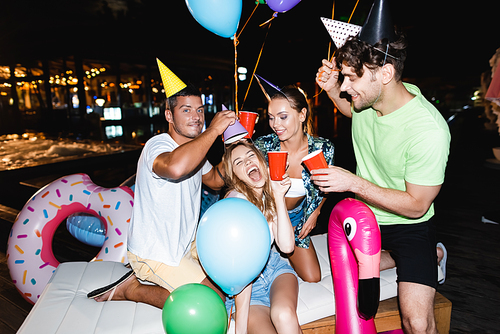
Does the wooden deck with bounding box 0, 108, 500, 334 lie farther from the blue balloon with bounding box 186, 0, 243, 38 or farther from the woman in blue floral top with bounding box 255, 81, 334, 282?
the blue balloon with bounding box 186, 0, 243, 38

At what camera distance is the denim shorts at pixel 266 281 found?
1.98 meters

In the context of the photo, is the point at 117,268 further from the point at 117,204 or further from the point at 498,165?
the point at 498,165

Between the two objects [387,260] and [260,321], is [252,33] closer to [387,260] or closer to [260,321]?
[387,260]

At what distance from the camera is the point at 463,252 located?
3682 millimetres

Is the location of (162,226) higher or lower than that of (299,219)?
higher

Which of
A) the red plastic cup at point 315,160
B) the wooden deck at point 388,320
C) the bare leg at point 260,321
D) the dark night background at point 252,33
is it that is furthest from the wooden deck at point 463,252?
the dark night background at point 252,33

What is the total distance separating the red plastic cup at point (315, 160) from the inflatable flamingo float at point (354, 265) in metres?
0.31

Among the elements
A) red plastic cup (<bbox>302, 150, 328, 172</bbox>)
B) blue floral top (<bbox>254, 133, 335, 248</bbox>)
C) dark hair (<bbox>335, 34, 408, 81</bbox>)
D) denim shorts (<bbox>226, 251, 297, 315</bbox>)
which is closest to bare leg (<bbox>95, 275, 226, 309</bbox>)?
denim shorts (<bbox>226, 251, 297, 315</bbox>)

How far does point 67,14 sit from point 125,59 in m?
4.19

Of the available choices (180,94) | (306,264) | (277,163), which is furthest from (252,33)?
(277,163)

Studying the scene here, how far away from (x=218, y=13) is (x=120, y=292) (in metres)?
2.03

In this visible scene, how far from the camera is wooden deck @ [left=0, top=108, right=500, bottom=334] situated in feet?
8.48

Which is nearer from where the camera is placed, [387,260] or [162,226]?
[162,226]

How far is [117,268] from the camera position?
2402mm
